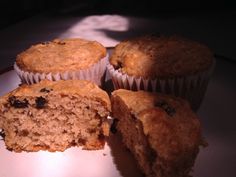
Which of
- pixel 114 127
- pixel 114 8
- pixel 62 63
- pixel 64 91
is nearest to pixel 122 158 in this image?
pixel 114 127

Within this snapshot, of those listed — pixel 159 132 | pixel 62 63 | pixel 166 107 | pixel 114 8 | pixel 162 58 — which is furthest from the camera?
pixel 114 8

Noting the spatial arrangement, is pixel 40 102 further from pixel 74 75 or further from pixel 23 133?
pixel 74 75

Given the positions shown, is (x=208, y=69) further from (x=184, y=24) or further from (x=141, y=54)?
(x=184, y=24)

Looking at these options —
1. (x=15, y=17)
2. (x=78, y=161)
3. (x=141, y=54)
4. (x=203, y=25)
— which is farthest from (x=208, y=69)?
(x=15, y=17)

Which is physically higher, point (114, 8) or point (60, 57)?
point (60, 57)

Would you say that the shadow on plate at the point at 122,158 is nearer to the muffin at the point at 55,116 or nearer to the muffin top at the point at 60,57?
the muffin at the point at 55,116

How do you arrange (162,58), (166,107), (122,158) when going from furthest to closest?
(162,58) → (122,158) → (166,107)

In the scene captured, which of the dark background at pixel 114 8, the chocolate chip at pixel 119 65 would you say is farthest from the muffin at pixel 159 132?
the dark background at pixel 114 8

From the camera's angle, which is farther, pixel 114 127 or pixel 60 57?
pixel 60 57
